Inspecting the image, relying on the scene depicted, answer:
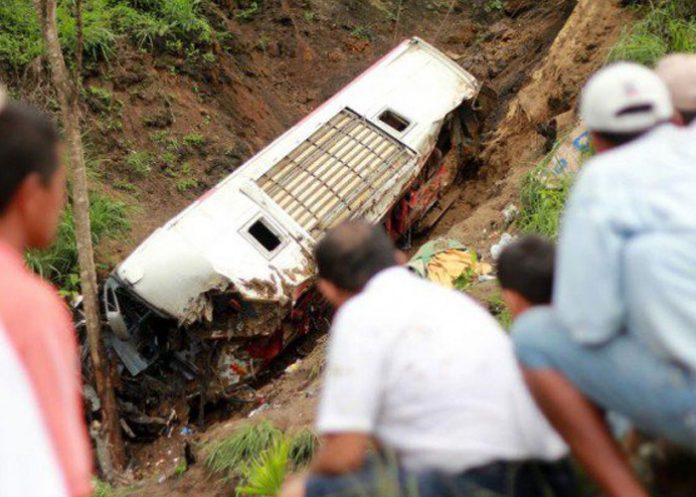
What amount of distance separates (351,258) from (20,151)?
40.5 inches

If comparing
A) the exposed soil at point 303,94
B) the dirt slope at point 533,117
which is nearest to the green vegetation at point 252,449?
the exposed soil at point 303,94

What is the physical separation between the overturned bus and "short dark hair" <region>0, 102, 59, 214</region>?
5.42 meters

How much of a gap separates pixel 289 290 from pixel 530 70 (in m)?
5.29

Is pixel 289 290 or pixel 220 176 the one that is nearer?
pixel 289 290

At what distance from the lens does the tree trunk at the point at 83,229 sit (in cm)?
709

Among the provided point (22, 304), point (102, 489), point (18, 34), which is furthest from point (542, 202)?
point (18, 34)

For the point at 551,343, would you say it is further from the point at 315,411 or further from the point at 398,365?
the point at 315,411

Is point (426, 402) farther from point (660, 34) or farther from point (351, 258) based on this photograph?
point (660, 34)

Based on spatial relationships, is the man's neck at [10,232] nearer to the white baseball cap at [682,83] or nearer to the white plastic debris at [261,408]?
the white baseball cap at [682,83]

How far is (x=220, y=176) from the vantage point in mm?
10969

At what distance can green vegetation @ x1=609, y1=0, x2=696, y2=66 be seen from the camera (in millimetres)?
7523

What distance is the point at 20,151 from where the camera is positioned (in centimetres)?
216

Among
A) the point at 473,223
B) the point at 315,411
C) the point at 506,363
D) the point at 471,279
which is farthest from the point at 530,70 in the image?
the point at 506,363

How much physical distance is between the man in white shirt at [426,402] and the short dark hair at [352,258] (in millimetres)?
109
